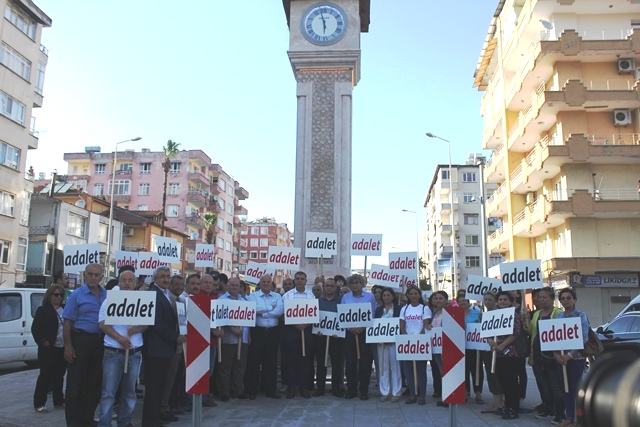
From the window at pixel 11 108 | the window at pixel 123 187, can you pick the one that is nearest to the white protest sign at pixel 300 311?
the window at pixel 11 108

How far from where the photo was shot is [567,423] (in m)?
7.98

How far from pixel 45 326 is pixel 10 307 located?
17.8ft

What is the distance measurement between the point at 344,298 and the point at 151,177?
60393 mm

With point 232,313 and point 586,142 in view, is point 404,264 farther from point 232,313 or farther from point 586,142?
point 586,142

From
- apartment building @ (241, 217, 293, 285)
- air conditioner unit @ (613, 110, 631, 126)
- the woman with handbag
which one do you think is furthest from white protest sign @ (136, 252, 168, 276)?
apartment building @ (241, 217, 293, 285)

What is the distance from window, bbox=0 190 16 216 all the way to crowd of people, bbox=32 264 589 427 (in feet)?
84.9

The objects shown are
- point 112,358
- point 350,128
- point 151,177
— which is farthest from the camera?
point 151,177

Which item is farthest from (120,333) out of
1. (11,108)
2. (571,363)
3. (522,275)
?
(11,108)

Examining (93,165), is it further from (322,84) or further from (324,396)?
(324,396)

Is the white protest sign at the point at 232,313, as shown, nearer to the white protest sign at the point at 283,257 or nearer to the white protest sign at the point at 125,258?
the white protest sign at the point at 283,257

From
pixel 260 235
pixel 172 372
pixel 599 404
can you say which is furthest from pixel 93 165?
pixel 599 404

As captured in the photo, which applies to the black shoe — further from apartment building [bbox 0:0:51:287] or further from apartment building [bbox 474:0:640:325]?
apartment building [bbox 0:0:51:287]

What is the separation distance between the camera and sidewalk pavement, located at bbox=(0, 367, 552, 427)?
8094 mm

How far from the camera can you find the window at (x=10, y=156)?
33125mm
